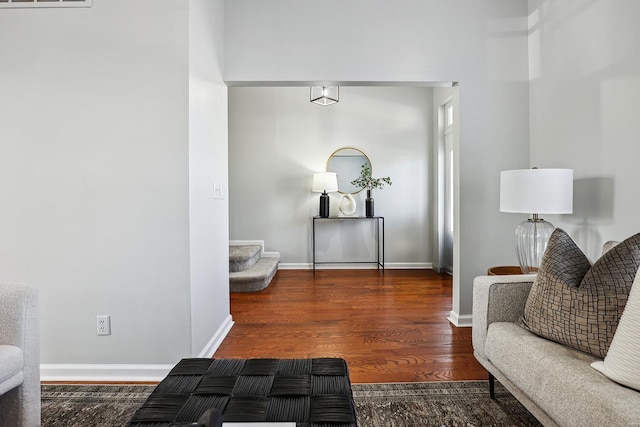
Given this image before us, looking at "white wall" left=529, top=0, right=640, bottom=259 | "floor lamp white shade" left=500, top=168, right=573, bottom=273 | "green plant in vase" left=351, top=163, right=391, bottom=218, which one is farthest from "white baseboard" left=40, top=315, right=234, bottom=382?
"green plant in vase" left=351, top=163, right=391, bottom=218

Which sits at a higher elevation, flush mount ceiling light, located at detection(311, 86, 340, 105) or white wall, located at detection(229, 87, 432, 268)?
flush mount ceiling light, located at detection(311, 86, 340, 105)

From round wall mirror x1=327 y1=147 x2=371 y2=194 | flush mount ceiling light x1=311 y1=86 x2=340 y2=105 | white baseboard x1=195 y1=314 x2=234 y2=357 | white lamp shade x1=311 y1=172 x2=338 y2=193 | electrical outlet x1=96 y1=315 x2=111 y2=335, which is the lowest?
white baseboard x1=195 y1=314 x2=234 y2=357

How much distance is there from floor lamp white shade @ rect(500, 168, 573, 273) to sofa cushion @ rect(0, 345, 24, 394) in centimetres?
257

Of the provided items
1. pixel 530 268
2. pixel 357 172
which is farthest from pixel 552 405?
pixel 357 172

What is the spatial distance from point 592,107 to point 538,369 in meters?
1.77

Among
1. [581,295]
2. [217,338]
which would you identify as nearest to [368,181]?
[217,338]

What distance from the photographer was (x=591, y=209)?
2.32m

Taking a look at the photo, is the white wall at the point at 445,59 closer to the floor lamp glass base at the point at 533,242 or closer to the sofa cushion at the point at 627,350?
the floor lamp glass base at the point at 533,242

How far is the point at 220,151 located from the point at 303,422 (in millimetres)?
2244

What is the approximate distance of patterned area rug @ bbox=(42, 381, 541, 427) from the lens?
66.7 inches

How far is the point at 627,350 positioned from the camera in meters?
1.12

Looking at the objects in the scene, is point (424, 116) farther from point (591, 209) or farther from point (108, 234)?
point (108, 234)

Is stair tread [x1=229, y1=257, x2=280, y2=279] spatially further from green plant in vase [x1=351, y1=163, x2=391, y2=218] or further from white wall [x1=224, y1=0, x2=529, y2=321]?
white wall [x1=224, y1=0, x2=529, y2=321]

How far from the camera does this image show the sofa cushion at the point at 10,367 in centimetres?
137
